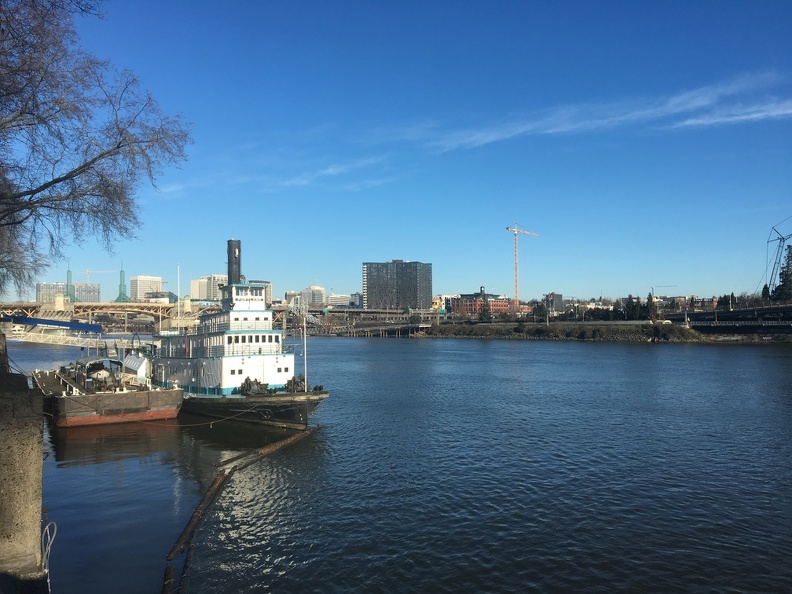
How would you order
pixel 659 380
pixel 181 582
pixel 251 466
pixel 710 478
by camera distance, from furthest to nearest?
pixel 659 380, pixel 251 466, pixel 710 478, pixel 181 582

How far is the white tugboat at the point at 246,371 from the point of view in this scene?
107ft

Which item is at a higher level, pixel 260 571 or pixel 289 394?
pixel 289 394

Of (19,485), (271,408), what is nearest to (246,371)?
(271,408)

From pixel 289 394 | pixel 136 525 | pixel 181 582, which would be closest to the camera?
pixel 181 582

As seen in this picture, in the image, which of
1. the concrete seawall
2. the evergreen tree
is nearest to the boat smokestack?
the concrete seawall

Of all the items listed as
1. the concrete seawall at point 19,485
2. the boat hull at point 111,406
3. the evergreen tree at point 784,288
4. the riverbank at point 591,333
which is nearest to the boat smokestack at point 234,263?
the boat hull at point 111,406

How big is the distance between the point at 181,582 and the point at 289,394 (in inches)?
728

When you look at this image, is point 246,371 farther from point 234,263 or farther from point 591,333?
point 591,333

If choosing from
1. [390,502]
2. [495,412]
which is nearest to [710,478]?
[390,502]

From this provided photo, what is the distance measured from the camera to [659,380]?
57531mm

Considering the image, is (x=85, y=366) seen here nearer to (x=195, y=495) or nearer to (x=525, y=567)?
(x=195, y=495)

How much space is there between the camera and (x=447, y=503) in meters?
20.0

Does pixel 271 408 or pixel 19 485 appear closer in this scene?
pixel 19 485

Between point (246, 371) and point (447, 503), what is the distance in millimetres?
19248
